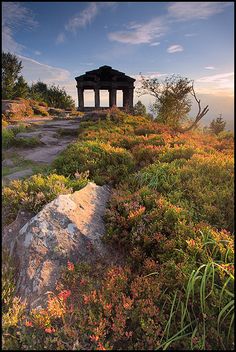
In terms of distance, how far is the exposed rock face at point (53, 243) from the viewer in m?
3.62

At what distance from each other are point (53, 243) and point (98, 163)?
4102 mm

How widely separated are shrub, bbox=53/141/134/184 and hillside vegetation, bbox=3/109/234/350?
142 centimetres

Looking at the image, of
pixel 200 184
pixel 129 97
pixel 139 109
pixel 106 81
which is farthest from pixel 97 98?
pixel 200 184

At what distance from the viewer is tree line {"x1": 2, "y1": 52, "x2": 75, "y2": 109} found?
39.5 m

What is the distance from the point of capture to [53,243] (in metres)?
4.11

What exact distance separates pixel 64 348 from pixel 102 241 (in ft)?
6.22

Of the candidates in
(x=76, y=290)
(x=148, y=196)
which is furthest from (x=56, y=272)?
(x=148, y=196)

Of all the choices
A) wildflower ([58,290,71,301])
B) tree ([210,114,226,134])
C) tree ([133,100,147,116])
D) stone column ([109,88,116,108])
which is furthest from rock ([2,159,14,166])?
stone column ([109,88,116,108])

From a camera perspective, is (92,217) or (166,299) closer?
(166,299)

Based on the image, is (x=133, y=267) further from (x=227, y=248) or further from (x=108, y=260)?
(x=227, y=248)

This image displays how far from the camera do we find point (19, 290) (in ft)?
11.9

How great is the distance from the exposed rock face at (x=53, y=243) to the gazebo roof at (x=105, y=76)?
104 ft

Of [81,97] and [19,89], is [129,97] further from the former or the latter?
[19,89]

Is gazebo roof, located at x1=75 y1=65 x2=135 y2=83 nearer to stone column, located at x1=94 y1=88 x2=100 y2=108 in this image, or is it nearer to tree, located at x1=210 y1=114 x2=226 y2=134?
stone column, located at x1=94 y1=88 x2=100 y2=108
